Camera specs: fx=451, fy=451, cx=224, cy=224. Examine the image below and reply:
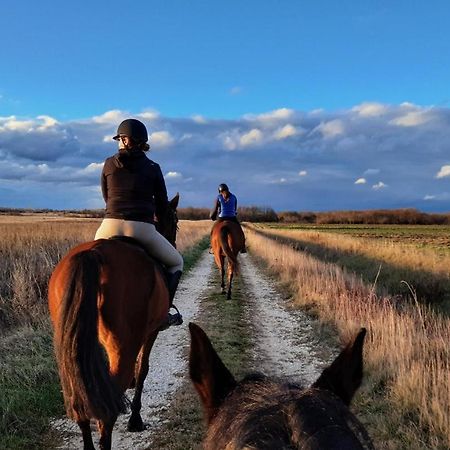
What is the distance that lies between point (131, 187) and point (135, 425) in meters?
2.65

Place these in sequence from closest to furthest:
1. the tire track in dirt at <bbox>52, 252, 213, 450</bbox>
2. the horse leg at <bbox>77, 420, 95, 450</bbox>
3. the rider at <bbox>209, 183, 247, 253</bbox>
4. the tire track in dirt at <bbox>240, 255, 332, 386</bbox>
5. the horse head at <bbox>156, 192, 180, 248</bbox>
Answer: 1. the horse leg at <bbox>77, 420, 95, 450</bbox>
2. the tire track in dirt at <bbox>52, 252, 213, 450</bbox>
3. the horse head at <bbox>156, 192, 180, 248</bbox>
4. the tire track in dirt at <bbox>240, 255, 332, 386</bbox>
5. the rider at <bbox>209, 183, 247, 253</bbox>

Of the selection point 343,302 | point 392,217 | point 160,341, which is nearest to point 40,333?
point 160,341

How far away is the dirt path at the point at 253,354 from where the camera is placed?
16.4ft

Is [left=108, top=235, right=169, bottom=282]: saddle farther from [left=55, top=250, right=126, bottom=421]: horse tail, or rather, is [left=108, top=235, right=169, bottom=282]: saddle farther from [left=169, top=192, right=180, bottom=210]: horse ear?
[left=169, top=192, right=180, bottom=210]: horse ear

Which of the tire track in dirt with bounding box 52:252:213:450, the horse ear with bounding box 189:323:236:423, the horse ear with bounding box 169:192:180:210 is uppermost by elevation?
the horse ear with bounding box 169:192:180:210

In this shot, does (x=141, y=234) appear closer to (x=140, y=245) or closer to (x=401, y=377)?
(x=140, y=245)

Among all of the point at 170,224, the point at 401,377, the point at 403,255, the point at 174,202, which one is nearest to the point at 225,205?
the point at 174,202

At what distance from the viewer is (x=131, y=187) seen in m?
5.10

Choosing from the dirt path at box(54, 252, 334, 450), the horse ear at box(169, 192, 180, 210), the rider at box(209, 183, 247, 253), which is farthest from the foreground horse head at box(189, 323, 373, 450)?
the rider at box(209, 183, 247, 253)

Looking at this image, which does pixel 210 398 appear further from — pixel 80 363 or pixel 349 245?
pixel 349 245

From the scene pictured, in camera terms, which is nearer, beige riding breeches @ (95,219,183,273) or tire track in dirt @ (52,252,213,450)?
tire track in dirt @ (52,252,213,450)

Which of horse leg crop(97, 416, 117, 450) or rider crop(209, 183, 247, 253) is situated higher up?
rider crop(209, 183, 247, 253)

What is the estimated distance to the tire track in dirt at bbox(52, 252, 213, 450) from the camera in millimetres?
4762

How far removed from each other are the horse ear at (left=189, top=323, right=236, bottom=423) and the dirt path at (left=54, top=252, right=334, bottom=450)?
336cm
